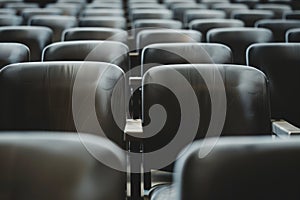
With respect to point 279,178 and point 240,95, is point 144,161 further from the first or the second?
point 279,178

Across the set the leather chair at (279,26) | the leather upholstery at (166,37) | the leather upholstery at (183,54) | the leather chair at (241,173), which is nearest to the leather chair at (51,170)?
the leather chair at (241,173)

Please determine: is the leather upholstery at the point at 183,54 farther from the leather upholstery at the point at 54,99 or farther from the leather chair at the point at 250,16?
the leather chair at the point at 250,16

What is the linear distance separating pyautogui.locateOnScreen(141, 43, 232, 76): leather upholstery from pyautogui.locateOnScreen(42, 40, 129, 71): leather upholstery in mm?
189

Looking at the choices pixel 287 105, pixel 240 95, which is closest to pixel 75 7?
pixel 287 105

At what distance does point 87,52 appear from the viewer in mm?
2287

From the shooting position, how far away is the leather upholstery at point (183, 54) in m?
2.19

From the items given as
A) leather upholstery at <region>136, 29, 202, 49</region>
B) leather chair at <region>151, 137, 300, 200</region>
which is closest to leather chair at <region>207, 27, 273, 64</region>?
leather upholstery at <region>136, 29, 202, 49</region>

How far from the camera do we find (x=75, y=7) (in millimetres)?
5148

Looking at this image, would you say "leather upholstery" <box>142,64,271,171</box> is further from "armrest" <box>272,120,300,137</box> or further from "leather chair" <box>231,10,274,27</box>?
"leather chair" <box>231,10,274,27</box>

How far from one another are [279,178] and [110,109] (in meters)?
0.85

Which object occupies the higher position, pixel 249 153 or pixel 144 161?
pixel 249 153

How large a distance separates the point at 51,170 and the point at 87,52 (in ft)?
4.53

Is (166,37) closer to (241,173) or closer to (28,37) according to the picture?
(28,37)

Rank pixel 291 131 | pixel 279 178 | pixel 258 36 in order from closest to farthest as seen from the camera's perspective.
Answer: pixel 279 178 < pixel 291 131 < pixel 258 36
